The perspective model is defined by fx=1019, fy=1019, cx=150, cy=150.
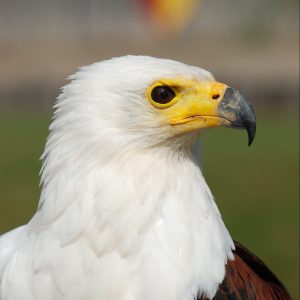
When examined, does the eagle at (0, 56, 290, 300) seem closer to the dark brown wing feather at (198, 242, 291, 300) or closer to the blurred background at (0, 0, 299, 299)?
the dark brown wing feather at (198, 242, 291, 300)

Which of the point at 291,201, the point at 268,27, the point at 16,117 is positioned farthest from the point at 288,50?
the point at 291,201

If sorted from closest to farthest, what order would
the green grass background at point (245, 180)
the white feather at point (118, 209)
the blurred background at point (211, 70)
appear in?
the white feather at point (118, 209), the green grass background at point (245, 180), the blurred background at point (211, 70)

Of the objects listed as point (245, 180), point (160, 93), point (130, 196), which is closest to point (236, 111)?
point (160, 93)

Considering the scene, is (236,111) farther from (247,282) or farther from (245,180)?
(245,180)

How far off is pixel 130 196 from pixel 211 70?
18822 millimetres

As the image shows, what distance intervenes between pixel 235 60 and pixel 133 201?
21.7 m

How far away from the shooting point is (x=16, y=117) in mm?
21703

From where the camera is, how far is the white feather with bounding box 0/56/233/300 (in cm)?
441

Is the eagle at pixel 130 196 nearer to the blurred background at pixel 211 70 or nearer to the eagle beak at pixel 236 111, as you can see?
the eagle beak at pixel 236 111

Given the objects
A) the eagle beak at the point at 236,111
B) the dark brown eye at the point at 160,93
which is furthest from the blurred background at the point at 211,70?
the dark brown eye at the point at 160,93

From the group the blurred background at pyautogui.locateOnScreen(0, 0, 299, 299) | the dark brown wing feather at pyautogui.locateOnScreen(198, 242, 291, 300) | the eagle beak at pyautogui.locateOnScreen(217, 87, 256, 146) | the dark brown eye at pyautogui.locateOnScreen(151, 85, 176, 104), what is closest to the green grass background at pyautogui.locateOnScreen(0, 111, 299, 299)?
the blurred background at pyautogui.locateOnScreen(0, 0, 299, 299)

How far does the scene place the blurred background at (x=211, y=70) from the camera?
13766 mm

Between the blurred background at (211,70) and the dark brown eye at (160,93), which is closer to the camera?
the dark brown eye at (160,93)

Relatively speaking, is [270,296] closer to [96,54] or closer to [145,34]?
[96,54]
